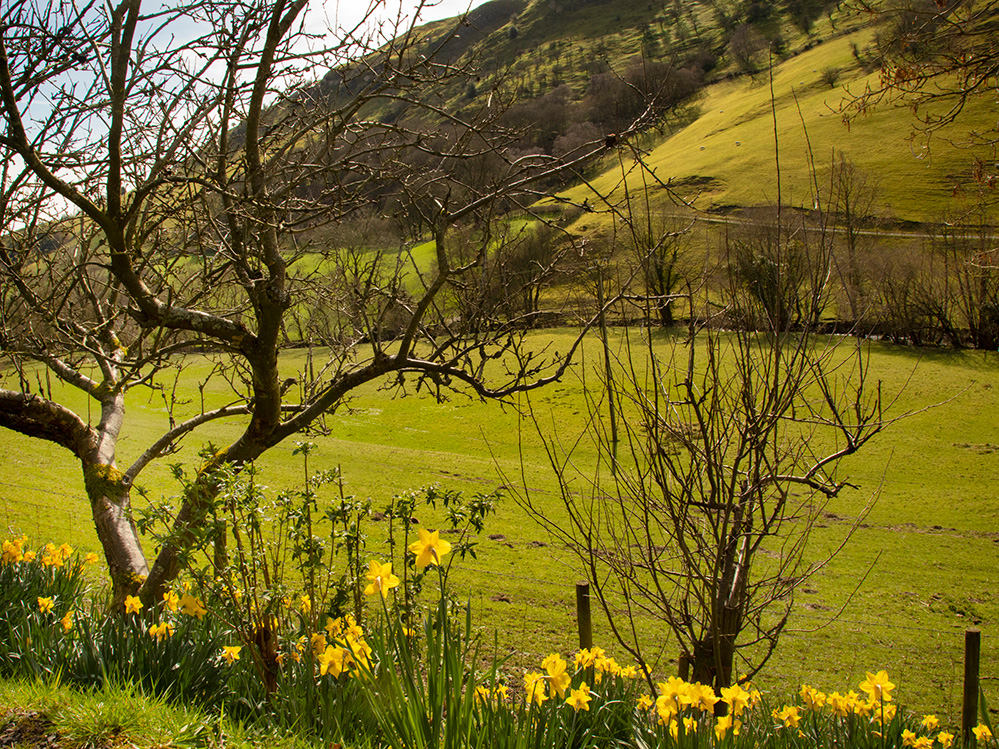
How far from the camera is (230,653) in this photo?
351 centimetres

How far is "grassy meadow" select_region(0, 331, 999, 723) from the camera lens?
29.1ft

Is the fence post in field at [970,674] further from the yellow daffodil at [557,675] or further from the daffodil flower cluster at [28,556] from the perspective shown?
the daffodil flower cluster at [28,556]

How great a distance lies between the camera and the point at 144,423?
22.1 m

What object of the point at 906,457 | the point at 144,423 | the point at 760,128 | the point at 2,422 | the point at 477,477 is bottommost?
the point at 906,457

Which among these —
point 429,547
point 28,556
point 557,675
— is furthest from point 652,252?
point 28,556

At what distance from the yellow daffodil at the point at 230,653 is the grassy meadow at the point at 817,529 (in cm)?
145

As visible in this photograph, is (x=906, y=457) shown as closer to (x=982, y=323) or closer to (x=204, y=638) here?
(x=982, y=323)

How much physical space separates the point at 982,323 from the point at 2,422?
1483 inches

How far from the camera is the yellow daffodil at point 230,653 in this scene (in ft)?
11.5

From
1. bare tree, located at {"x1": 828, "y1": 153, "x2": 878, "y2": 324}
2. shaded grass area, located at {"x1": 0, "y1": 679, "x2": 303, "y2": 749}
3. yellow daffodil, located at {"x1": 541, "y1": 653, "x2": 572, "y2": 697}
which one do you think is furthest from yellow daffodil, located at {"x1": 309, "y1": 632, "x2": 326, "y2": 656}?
bare tree, located at {"x1": 828, "y1": 153, "x2": 878, "y2": 324}

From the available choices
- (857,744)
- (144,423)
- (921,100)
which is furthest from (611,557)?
(144,423)

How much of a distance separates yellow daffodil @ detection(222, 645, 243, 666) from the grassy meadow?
1452 millimetres

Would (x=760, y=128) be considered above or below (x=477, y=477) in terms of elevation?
above

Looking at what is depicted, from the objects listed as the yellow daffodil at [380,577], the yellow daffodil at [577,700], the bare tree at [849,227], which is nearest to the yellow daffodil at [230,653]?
the yellow daffodil at [380,577]
